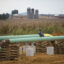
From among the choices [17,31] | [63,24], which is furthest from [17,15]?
[17,31]

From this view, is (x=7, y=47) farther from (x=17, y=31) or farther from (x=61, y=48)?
(x=17, y=31)

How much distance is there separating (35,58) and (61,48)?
1.37 m

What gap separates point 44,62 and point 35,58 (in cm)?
44

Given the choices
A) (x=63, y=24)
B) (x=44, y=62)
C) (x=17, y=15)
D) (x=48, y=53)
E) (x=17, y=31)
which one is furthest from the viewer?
(x=17, y=15)

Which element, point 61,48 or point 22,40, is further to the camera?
point 61,48

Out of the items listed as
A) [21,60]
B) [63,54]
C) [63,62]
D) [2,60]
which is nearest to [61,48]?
[63,54]

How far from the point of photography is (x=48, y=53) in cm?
662

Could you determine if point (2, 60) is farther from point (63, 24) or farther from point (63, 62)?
point (63, 24)

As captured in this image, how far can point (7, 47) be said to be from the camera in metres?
5.83

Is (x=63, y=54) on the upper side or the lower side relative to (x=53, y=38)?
lower

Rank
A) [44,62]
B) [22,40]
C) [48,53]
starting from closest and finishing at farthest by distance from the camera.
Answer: [44,62] → [22,40] → [48,53]

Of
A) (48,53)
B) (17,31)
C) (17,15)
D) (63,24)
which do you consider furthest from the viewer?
(17,15)

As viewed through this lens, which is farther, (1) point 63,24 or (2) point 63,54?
(1) point 63,24

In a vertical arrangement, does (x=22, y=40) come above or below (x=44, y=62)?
above
